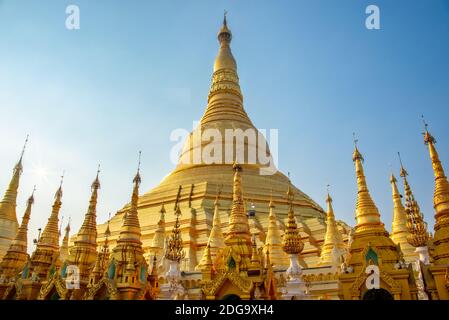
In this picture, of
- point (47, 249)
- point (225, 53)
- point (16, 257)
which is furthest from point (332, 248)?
point (225, 53)

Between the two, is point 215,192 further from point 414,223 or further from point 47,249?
point 414,223

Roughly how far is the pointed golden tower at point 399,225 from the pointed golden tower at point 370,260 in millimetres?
4845

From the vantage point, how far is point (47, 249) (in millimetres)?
14820

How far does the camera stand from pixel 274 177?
30156mm

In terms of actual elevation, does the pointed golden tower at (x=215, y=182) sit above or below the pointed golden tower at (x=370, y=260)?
above

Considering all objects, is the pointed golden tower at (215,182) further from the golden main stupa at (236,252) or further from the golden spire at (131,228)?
the golden spire at (131,228)

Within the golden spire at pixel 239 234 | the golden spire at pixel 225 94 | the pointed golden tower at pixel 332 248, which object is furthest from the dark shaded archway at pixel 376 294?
the golden spire at pixel 225 94

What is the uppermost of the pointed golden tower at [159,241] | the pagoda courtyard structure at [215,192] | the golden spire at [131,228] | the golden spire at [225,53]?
the golden spire at [225,53]

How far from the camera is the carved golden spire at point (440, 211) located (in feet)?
30.4

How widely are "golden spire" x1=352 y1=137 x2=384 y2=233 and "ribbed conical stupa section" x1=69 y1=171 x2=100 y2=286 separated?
29.7 ft

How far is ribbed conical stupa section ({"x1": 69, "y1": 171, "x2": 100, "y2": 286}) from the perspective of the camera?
1328 cm
